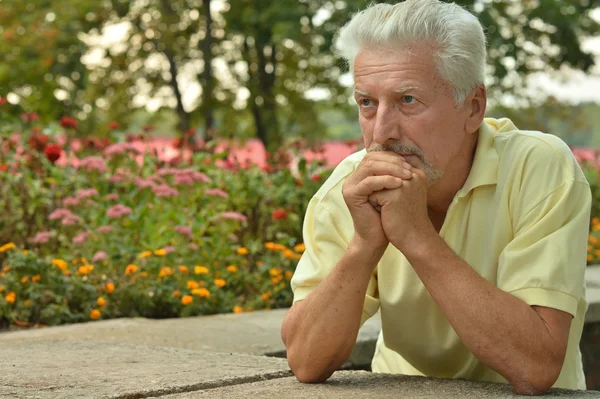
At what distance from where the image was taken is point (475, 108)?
2660mm

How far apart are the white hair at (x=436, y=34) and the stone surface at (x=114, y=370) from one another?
0.98m

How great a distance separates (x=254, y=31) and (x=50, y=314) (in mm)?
12630

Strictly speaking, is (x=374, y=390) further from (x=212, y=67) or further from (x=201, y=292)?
(x=212, y=67)

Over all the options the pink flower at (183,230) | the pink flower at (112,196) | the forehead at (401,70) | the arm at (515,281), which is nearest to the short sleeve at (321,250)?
the arm at (515,281)

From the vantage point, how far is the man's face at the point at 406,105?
2486mm

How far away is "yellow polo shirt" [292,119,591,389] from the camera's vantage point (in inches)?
96.6

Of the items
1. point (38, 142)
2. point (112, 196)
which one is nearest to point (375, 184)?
point (112, 196)

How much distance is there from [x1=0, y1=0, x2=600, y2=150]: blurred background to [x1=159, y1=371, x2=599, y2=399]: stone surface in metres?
12.0

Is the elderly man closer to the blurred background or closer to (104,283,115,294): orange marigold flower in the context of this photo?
(104,283,115,294): orange marigold flower

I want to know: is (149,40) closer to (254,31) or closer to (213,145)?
(254,31)

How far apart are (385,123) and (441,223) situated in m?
0.44

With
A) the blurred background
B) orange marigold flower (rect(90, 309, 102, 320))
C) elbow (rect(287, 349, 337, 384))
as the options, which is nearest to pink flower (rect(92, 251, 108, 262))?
orange marigold flower (rect(90, 309, 102, 320))

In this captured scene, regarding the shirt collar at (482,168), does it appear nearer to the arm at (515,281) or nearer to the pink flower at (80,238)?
the arm at (515,281)

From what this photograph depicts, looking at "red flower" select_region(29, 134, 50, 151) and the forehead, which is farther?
"red flower" select_region(29, 134, 50, 151)
